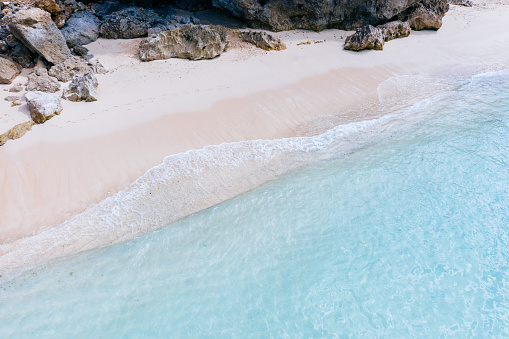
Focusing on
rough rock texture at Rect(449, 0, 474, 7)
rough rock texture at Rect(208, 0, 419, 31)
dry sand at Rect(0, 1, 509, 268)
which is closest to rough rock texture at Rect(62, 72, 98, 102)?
dry sand at Rect(0, 1, 509, 268)

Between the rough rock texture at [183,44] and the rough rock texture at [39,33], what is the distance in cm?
177

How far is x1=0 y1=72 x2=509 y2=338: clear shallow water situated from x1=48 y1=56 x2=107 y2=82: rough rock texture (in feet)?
15.0

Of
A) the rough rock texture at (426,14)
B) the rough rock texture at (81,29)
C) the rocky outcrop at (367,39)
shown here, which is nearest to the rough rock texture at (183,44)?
the rough rock texture at (81,29)

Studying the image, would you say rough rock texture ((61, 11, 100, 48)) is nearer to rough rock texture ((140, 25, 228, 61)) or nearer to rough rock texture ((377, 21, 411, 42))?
rough rock texture ((140, 25, 228, 61))

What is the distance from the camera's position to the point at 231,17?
1027cm

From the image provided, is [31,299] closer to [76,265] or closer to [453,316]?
[76,265]

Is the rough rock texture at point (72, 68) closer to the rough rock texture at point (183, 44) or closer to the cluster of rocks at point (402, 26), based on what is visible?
the rough rock texture at point (183, 44)

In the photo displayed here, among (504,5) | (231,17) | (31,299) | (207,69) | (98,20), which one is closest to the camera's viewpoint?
(31,299)

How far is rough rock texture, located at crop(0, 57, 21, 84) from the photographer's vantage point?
6.86 m

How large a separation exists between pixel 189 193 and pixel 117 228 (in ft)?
3.78

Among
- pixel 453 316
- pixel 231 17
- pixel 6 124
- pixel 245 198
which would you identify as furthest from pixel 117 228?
pixel 231 17

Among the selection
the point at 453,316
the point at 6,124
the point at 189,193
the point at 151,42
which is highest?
the point at 151,42

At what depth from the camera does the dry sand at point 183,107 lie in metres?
5.21

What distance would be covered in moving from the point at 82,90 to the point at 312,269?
216 inches
